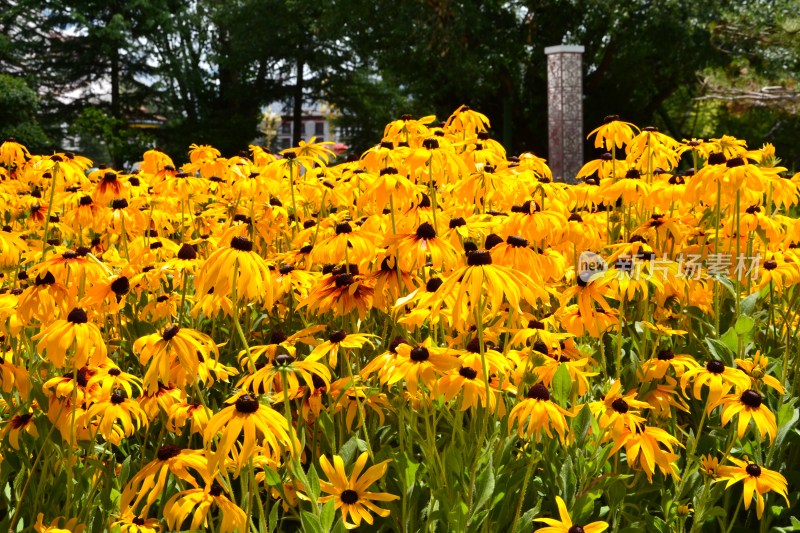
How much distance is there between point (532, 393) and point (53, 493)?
1366 mm

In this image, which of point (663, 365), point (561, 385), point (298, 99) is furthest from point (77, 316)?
point (298, 99)

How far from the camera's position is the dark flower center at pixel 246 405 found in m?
1.61

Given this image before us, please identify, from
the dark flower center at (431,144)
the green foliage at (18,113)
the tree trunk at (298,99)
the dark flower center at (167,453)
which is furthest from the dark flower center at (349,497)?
the tree trunk at (298,99)

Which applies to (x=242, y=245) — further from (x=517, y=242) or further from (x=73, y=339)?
(x=517, y=242)

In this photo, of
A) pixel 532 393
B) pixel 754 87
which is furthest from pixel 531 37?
pixel 532 393

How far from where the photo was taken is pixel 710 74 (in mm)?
21328

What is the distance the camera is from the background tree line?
17.5 m

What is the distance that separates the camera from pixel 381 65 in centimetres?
1994

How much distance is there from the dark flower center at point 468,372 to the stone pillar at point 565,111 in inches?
Answer: 335

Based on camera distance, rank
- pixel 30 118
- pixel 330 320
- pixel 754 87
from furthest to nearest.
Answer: pixel 30 118 < pixel 754 87 < pixel 330 320

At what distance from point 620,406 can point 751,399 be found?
346mm

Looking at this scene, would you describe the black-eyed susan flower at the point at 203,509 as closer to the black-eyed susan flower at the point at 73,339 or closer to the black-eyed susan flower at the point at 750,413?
the black-eyed susan flower at the point at 73,339

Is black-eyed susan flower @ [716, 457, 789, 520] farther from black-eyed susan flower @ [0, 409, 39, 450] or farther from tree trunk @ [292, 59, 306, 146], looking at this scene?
tree trunk @ [292, 59, 306, 146]

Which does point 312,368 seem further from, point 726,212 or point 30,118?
point 30,118
